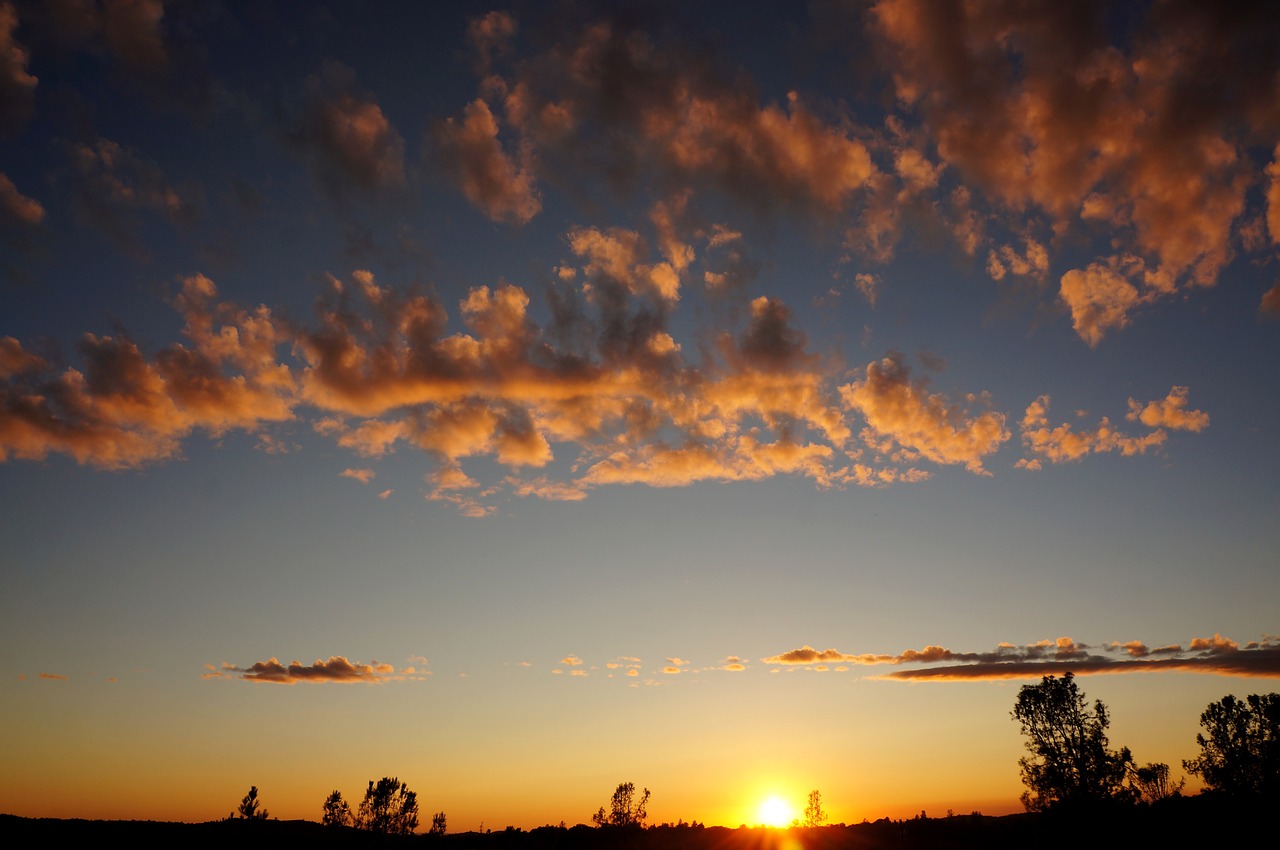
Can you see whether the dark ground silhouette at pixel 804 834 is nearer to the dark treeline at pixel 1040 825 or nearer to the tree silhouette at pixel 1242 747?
the dark treeline at pixel 1040 825

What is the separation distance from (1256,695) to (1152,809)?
46208mm

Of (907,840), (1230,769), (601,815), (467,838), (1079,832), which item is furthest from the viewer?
(601,815)

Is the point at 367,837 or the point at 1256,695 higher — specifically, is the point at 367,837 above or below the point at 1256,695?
below

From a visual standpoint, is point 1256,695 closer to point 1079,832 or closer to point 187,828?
point 1079,832

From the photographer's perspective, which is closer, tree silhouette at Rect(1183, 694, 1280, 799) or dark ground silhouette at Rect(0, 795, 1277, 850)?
dark ground silhouette at Rect(0, 795, 1277, 850)

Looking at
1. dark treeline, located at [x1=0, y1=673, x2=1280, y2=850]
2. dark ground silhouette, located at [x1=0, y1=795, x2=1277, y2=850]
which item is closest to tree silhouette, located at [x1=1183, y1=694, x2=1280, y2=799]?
dark treeline, located at [x1=0, y1=673, x2=1280, y2=850]

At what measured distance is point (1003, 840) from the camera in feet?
165

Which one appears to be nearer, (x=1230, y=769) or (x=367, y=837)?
(x=367, y=837)

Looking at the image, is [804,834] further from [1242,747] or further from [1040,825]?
[1242,747]

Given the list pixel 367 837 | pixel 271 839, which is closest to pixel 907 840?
pixel 367 837

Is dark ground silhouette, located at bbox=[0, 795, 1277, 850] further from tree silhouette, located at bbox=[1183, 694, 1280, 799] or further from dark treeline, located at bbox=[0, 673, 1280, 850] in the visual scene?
tree silhouette, located at bbox=[1183, 694, 1280, 799]

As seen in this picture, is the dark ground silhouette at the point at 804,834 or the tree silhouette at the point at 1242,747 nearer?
the dark ground silhouette at the point at 804,834

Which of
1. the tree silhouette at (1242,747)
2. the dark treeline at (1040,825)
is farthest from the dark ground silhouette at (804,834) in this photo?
the tree silhouette at (1242,747)

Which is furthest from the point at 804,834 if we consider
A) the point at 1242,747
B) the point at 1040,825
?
the point at 1242,747
